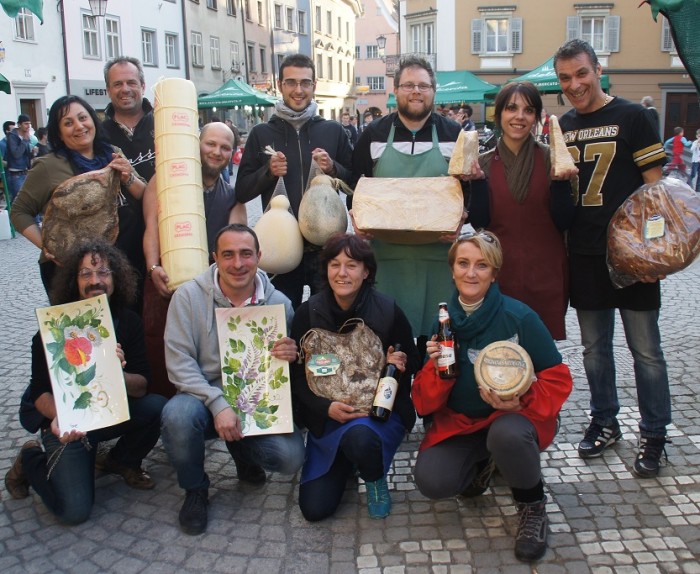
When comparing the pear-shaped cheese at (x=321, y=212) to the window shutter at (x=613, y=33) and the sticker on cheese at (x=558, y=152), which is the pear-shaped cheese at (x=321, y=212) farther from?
the window shutter at (x=613, y=33)

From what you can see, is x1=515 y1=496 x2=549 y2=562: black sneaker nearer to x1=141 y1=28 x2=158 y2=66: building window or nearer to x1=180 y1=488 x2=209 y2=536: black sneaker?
x1=180 y1=488 x2=209 y2=536: black sneaker

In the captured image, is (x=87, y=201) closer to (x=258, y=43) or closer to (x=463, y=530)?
(x=463, y=530)

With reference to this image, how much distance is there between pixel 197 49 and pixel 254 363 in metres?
31.6

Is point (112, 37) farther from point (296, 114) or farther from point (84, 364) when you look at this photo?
point (84, 364)

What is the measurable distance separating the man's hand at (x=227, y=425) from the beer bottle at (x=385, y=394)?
658 mm

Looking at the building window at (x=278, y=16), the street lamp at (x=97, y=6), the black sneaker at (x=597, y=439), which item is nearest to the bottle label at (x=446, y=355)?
the black sneaker at (x=597, y=439)

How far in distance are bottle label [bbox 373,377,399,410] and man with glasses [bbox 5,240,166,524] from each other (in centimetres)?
118

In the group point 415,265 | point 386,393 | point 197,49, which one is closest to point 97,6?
point 415,265

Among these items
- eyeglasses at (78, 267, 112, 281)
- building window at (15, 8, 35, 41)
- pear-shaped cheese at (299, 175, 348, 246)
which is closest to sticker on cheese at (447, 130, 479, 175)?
pear-shaped cheese at (299, 175, 348, 246)

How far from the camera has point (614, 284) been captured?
3.51 meters

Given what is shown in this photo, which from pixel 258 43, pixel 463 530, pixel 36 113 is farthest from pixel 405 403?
pixel 258 43

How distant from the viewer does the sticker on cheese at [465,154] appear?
11.2ft

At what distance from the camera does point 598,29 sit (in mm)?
33719

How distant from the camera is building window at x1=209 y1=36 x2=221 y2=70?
33.9m
